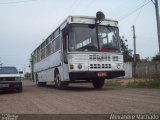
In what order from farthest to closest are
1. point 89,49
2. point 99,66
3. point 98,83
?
point 98,83 < point 99,66 < point 89,49

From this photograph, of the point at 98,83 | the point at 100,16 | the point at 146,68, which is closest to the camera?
the point at 100,16

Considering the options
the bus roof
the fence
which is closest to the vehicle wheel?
the bus roof

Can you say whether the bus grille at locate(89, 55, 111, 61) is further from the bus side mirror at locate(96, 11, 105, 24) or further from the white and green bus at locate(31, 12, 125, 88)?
the bus side mirror at locate(96, 11, 105, 24)

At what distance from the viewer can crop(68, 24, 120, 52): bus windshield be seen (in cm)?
1639

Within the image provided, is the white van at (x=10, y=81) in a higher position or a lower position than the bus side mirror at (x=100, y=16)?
lower

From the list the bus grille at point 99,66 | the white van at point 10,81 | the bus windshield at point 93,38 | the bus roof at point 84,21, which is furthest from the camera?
the white van at point 10,81

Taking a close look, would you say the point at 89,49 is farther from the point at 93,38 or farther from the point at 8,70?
the point at 8,70

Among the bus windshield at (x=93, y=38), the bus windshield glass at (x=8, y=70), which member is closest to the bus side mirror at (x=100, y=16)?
the bus windshield at (x=93, y=38)

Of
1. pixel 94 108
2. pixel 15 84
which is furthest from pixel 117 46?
pixel 94 108

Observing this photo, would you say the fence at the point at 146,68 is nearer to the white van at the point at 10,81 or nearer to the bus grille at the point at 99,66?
the bus grille at the point at 99,66

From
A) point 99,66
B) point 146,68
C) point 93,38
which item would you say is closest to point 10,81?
point 99,66

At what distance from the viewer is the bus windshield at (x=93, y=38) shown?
645 inches

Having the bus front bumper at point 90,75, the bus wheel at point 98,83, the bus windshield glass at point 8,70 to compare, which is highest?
the bus windshield glass at point 8,70

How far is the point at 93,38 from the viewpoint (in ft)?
54.9
